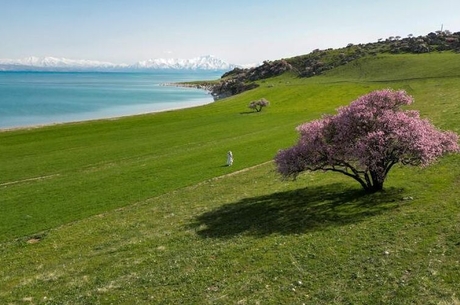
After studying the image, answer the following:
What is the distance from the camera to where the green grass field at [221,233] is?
59.3 ft

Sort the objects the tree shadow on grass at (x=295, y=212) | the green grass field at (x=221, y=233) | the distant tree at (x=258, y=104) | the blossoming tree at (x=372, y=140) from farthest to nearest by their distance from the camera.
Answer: the distant tree at (x=258, y=104) < the blossoming tree at (x=372, y=140) < the tree shadow on grass at (x=295, y=212) < the green grass field at (x=221, y=233)

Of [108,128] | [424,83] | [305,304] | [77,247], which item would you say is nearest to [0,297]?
[77,247]

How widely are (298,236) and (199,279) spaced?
650 cm

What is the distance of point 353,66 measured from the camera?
6304 inches

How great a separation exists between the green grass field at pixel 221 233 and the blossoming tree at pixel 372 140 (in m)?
2.67

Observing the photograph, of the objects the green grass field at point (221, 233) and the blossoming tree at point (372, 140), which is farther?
the blossoming tree at point (372, 140)

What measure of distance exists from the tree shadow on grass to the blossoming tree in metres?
2.16

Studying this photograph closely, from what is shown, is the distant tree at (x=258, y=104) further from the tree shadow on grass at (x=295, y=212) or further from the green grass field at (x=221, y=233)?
the tree shadow on grass at (x=295, y=212)

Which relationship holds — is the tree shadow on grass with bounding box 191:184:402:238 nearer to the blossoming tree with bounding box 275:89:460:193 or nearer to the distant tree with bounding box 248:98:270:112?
the blossoming tree with bounding box 275:89:460:193

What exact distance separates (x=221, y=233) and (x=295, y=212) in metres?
5.41

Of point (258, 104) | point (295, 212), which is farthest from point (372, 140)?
point (258, 104)

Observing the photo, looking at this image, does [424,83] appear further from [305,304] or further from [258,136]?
[305,304]

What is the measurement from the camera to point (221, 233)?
25266mm

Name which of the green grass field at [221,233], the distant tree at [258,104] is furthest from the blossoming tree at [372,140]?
the distant tree at [258,104]
